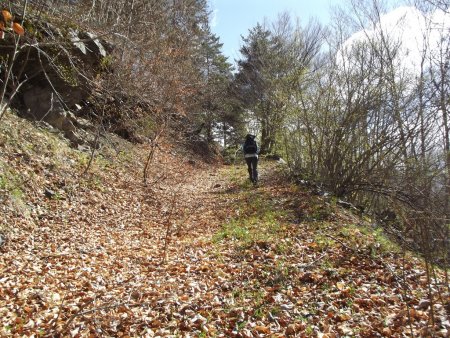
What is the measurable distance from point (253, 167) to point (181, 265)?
26.3 ft

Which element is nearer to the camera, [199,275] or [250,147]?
[199,275]

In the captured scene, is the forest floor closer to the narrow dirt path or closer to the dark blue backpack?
the narrow dirt path

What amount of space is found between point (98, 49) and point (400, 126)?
10244 mm

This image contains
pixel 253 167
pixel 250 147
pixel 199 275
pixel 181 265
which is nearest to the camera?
pixel 199 275

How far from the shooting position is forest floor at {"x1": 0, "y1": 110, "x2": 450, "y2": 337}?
13.4 ft

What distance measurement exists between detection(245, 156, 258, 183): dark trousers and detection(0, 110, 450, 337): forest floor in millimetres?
2774

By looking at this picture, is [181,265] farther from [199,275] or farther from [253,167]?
[253,167]

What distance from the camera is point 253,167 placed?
13594 mm

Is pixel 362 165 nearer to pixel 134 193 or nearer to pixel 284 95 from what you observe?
pixel 284 95

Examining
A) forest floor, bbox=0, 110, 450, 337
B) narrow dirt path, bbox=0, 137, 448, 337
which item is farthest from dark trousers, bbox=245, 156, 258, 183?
narrow dirt path, bbox=0, 137, 448, 337

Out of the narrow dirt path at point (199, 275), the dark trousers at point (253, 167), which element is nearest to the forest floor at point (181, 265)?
the narrow dirt path at point (199, 275)

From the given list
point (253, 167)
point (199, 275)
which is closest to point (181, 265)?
point (199, 275)

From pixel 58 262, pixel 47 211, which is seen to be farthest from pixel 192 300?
pixel 47 211

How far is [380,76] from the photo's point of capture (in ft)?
32.3
